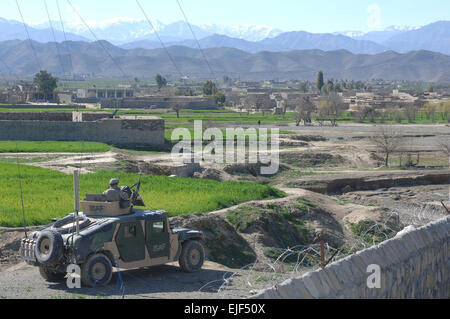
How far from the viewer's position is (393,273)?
35.4 ft

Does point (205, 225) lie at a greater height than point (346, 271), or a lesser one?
lesser

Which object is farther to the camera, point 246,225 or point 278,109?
point 278,109

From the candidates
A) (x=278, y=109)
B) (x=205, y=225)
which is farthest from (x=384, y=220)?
(x=278, y=109)

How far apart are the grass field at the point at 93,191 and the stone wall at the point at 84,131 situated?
16.8 meters

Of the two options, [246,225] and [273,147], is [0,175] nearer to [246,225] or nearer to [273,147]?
[246,225]

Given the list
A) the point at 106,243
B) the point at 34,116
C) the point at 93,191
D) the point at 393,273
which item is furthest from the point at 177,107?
the point at 393,273

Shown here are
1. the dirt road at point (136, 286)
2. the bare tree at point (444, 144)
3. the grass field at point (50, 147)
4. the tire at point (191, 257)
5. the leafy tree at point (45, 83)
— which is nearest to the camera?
the dirt road at point (136, 286)

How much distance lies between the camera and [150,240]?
15.0 meters

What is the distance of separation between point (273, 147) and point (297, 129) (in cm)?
2389

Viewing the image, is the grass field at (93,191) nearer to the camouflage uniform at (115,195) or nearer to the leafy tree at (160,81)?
the camouflage uniform at (115,195)

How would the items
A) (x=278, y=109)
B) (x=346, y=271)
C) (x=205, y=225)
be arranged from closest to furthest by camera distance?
(x=346, y=271) → (x=205, y=225) → (x=278, y=109)

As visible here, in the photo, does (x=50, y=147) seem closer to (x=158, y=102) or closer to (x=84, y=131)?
(x=84, y=131)

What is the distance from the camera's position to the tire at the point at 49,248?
1355cm

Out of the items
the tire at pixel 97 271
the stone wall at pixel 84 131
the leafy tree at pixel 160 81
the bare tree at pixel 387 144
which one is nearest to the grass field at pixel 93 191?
the tire at pixel 97 271
